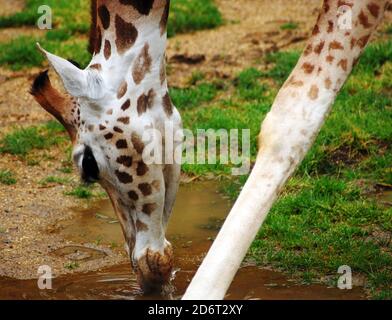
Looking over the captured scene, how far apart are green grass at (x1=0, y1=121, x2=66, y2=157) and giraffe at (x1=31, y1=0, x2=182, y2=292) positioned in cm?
261

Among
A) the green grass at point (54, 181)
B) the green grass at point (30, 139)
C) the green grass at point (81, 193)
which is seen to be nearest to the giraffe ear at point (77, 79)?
the green grass at point (81, 193)

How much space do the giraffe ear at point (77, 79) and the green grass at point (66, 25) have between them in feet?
A: 13.6

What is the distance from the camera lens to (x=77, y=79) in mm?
4566

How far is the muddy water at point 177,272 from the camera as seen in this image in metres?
5.03

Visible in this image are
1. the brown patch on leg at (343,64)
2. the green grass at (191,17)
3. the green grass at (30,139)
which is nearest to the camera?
the brown patch on leg at (343,64)

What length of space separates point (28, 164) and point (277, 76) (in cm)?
230

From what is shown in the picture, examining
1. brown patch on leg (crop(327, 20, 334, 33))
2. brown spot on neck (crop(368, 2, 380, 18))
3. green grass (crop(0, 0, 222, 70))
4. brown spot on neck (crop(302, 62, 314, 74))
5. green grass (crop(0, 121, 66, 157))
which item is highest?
brown spot on neck (crop(368, 2, 380, 18))

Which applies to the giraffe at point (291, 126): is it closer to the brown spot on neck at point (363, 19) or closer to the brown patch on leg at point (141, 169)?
the brown spot on neck at point (363, 19)

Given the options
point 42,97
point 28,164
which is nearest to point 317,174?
point 28,164

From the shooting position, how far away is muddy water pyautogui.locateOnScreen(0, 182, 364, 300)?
5.03 metres

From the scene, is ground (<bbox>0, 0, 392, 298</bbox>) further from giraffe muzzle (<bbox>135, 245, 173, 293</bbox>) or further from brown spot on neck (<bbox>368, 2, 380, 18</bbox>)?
brown spot on neck (<bbox>368, 2, 380, 18</bbox>)

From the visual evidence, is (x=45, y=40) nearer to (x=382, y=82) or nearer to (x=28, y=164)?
(x=28, y=164)

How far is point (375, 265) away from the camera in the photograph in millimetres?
5238

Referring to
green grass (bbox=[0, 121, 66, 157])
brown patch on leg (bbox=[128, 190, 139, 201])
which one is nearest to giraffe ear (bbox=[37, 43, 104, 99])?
brown patch on leg (bbox=[128, 190, 139, 201])
